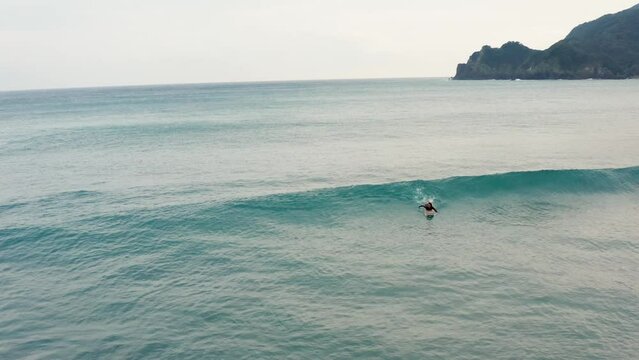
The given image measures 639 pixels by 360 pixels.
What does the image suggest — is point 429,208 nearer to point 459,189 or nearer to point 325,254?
point 459,189

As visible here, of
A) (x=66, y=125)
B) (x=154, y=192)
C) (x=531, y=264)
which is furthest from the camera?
(x=66, y=125)

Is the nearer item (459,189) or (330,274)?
(330,274)

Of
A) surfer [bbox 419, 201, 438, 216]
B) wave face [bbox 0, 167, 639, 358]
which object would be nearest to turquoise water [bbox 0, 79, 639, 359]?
wave face [bbox 0, 167, 639, 358]

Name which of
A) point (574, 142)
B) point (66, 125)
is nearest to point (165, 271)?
point (574, 142)

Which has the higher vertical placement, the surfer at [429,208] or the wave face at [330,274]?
the surfer at [429,208]

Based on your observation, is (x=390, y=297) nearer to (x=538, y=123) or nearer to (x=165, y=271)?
(x=165, y=271)

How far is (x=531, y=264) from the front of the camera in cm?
2130

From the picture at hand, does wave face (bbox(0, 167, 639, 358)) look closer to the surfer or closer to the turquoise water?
the turquoise water

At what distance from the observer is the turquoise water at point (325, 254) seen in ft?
51.8

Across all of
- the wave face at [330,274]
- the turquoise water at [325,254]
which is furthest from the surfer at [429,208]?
the turquoise water at [325,254]

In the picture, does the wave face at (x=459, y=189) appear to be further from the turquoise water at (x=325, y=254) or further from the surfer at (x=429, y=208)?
the surfer at (x=429, y=208)

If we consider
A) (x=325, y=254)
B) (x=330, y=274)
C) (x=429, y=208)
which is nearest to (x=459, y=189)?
(x=429, y=208)

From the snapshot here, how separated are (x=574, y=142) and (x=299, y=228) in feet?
133

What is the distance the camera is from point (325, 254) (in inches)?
920
